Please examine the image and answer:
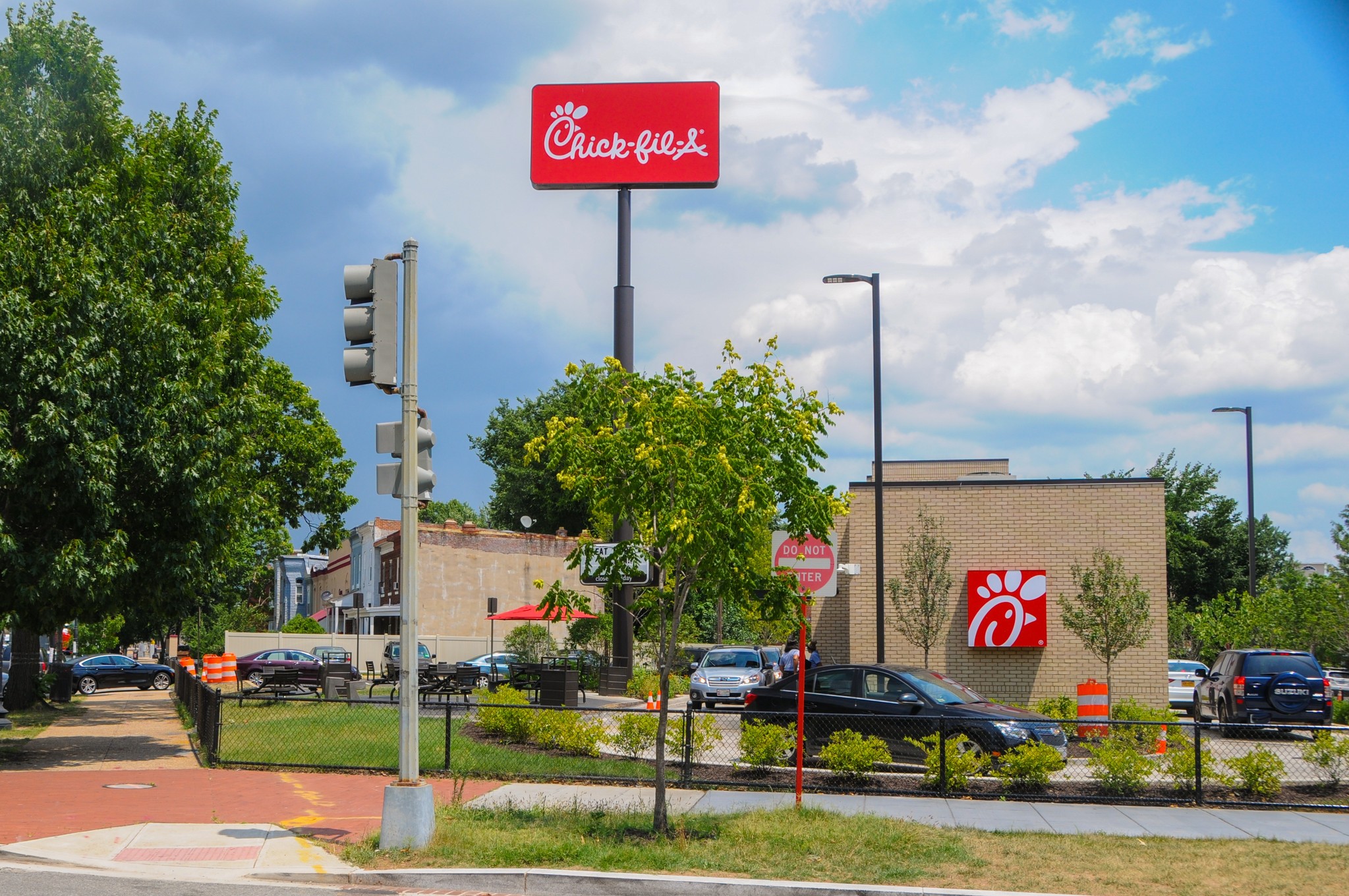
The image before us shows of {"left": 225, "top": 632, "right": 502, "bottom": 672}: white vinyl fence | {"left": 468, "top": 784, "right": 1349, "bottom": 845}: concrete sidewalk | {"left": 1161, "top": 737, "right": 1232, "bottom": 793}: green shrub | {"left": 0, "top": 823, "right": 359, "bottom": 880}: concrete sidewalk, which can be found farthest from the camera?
{"left": 225, "top": 632, "right": 502, "bottom": 672}: white vinyl fence

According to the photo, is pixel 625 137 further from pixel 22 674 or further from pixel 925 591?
pixel 22 674

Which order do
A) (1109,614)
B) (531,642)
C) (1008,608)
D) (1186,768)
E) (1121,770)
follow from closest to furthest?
(1186,768)
(1121,770)
(1109,614)
(1008,608)
(531,642)

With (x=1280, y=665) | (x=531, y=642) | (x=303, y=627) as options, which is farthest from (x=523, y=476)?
(x=1280, y=665)

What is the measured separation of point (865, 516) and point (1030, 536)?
360cm

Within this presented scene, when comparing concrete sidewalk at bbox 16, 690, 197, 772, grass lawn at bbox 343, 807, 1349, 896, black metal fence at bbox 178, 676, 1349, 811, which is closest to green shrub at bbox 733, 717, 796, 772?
black metal fence at bbox 178, 676, 1349, 811

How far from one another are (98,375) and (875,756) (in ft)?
38.6

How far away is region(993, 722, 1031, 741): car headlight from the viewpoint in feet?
47.4

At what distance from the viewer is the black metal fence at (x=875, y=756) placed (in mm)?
13234

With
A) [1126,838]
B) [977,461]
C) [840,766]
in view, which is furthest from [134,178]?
[977,461]

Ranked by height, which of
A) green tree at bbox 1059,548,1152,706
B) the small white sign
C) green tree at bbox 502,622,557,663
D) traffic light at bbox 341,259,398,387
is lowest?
green tree at bbox 502,622,557,663

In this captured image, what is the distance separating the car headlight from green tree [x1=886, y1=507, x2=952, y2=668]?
970 centimetres

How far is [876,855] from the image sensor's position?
9.53m

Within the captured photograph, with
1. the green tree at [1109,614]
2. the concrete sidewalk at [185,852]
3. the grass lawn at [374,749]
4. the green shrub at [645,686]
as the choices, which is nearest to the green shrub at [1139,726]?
the green tree at [1109,614]

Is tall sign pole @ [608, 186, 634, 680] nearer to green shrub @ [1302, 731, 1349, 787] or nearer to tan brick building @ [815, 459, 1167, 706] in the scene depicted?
tan brick building @ [815, 459, 1167, 706]
